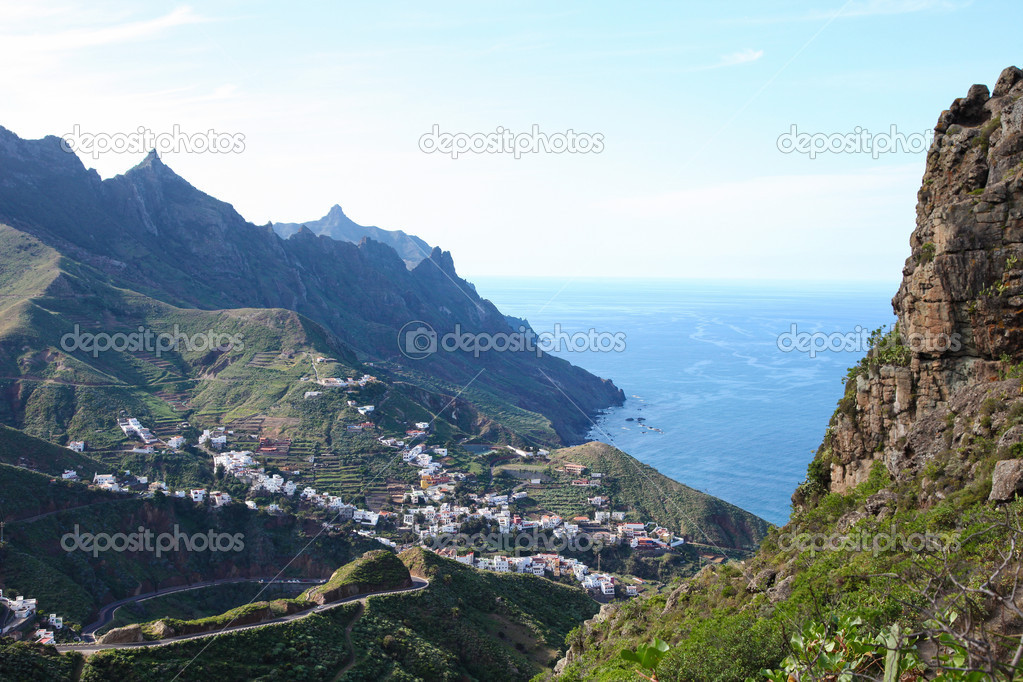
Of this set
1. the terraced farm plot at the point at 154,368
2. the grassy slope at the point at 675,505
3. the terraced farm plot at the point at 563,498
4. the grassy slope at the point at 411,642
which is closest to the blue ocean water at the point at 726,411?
the grassy slope at the point at 675,505

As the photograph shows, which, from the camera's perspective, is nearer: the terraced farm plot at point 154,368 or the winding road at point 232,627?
the winding road at point 232,627

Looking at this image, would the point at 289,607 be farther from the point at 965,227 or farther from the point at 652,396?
the point at 652,396

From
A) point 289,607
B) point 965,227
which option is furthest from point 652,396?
point 965,227

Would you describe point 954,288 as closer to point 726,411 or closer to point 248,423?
point 248,423

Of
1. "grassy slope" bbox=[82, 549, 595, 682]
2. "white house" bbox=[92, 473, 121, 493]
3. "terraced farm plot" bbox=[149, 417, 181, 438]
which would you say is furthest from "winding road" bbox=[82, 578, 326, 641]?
"terraced farm plot" bbox=[149, 417, 181, 438]

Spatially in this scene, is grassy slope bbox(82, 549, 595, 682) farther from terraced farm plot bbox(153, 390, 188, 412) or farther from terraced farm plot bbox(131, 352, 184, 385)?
terraced farm plot bbox(131, 352, 184, 385)

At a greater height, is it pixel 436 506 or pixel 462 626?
pixel 462 626

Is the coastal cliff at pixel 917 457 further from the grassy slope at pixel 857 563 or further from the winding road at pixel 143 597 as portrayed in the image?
the winding road at pixel 143 597

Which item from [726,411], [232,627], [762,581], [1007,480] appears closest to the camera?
[1007,480]

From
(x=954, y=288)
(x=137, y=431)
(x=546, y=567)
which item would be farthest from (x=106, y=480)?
(x=954, y=288)
